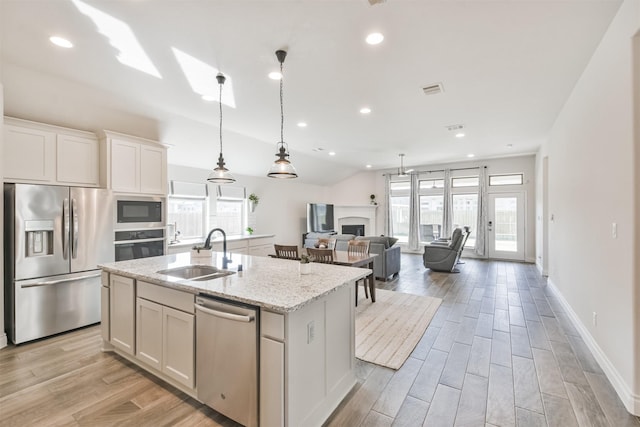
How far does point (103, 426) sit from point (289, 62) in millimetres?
3319

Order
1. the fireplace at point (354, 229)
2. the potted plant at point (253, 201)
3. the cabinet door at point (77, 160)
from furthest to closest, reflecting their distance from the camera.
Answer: the fireplace at point (354, 229) < the potted plant at point (253, 201) < the cabinet door at point (77, 160)

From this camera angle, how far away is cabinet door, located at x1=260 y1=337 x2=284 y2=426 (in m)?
1.63

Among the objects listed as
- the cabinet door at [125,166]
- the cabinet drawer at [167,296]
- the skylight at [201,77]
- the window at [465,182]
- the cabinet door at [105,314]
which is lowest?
the cabinet door at [105,314]

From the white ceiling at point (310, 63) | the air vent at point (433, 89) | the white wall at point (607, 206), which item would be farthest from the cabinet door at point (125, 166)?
the white wall at point (607, 206)

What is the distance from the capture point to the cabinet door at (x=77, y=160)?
349 centimetres

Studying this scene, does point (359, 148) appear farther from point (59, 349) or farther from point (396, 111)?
point (59, 349)

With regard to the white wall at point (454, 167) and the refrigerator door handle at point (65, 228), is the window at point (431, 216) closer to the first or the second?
the white wall at point (454, 167)

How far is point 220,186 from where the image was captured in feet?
22.1

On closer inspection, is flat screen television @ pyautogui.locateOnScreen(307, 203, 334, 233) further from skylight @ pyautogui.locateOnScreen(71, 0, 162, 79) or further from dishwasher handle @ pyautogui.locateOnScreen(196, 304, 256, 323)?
dishwasher handle @ pyautogui.locateOnScreen(196, 304, 256, 323)

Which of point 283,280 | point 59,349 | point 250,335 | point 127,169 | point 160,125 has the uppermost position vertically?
point 160,125

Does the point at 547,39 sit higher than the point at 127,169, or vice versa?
the point at 547,39

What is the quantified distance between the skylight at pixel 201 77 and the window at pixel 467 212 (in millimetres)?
7492

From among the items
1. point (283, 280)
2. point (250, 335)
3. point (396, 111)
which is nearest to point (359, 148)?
point (396, 111)

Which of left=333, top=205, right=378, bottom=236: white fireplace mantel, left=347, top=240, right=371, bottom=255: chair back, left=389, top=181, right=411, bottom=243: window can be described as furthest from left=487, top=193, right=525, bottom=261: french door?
left=347, top=240, right=371, bottom=255: chair back
